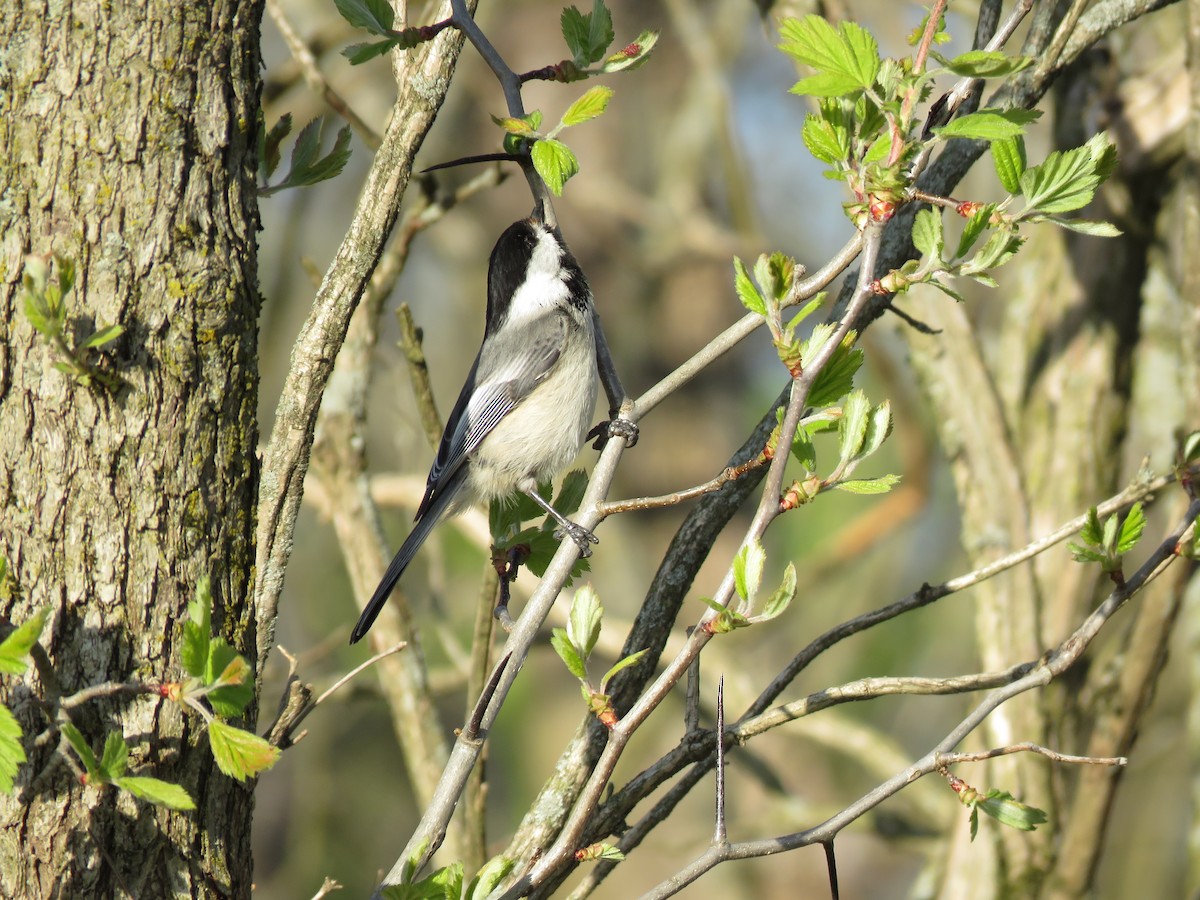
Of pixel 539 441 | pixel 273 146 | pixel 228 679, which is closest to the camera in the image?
pixel 228 679

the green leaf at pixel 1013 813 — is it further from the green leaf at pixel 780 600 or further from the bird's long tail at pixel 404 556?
the bird's long tail at pixel 404 556

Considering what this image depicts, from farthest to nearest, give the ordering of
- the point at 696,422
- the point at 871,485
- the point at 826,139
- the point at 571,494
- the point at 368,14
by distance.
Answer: the point at 696,422, the point at 571,494, the point at 368,14, the point at 871,485, the point at 826,139

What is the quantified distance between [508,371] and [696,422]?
320cm

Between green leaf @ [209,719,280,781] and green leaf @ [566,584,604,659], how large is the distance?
1.40 feet

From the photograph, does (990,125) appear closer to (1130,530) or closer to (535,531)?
(1130,530)

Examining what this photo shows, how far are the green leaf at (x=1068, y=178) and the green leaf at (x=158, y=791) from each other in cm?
117

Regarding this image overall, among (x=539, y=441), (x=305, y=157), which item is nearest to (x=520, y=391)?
(x=539, y=441)

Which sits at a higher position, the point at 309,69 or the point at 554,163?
the point at 309,69

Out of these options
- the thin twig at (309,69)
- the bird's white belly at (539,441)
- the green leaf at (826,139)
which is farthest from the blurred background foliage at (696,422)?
the green leaf at (826,139)

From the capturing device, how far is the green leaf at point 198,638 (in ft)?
3.61

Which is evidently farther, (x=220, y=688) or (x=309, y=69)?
(x=309, y=69)

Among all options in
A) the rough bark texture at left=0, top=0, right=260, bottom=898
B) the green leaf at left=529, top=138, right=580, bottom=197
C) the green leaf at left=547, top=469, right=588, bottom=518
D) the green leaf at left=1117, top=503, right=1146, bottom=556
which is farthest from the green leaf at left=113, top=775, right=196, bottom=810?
the green leaf at left=1117, top=503, right=1146, bottom=556

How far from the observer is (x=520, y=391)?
302cm

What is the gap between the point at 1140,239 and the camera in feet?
9.57
